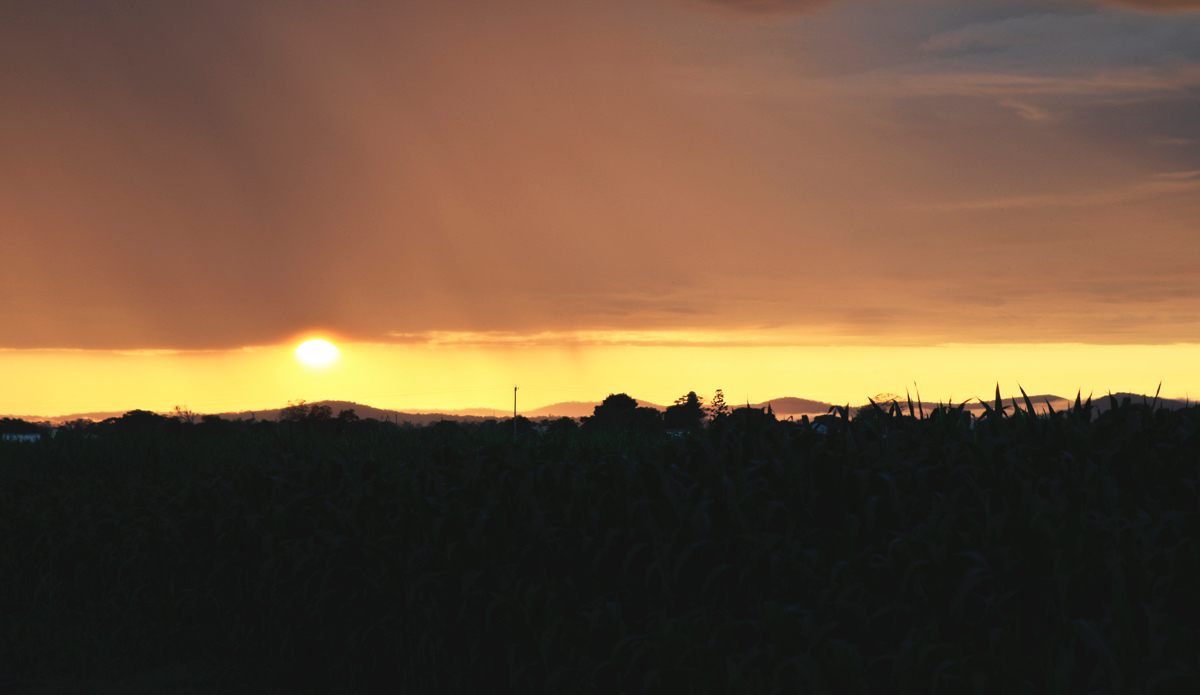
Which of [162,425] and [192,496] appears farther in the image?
[162,425]

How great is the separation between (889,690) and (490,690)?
114 inches

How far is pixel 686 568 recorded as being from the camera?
5.86 m

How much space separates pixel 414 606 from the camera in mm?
6668

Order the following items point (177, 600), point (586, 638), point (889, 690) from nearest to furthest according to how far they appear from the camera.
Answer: point (889, 690) < point (586, 638) < point (177, 600)

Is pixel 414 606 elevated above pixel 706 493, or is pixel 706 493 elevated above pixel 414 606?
pixel 706 493

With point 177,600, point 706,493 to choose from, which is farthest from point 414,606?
point 177,600

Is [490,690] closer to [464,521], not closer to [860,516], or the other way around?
[464,521]

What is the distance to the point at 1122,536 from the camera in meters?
5.29

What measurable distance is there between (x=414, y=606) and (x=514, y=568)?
0.89m

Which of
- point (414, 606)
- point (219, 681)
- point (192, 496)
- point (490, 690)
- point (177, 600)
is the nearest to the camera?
point (490, 690)

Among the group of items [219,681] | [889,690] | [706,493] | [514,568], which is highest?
[706,493]

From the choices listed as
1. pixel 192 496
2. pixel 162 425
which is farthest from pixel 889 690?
pixel 162 425

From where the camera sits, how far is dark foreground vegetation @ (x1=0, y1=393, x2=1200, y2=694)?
4777mm

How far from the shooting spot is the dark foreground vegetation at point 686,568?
478 centimetres
